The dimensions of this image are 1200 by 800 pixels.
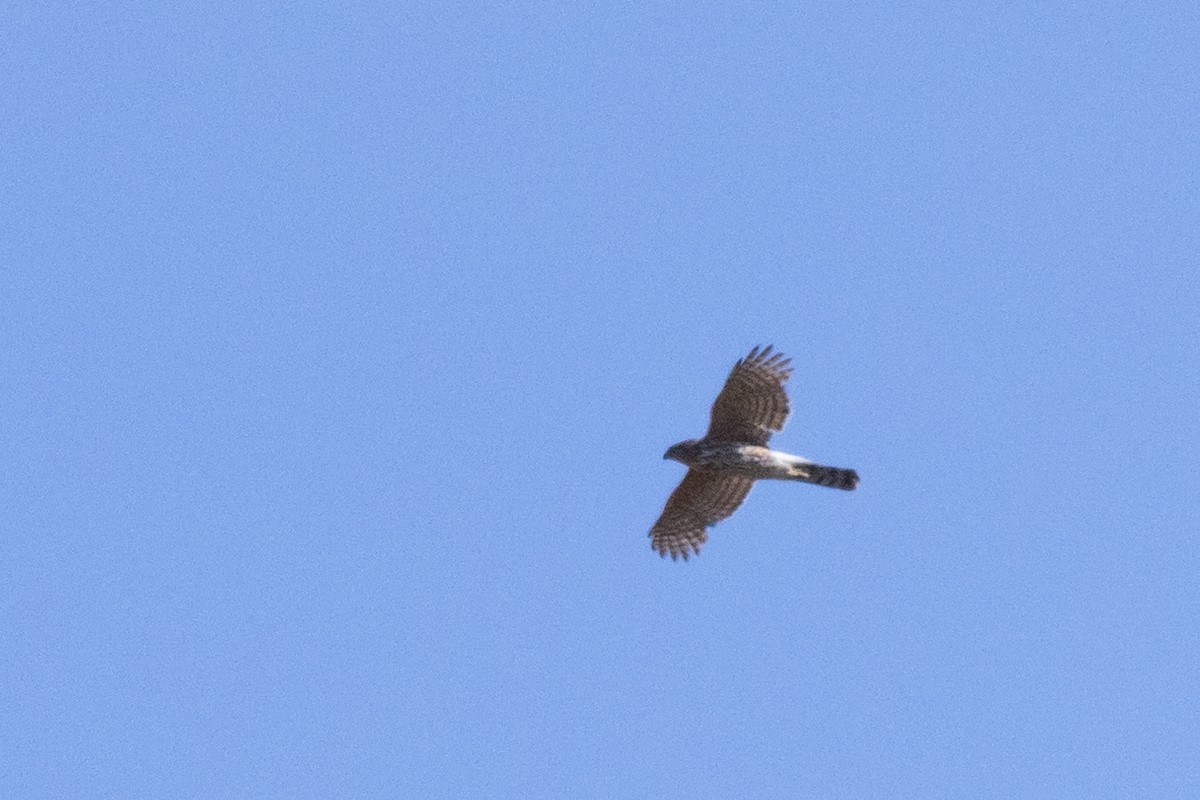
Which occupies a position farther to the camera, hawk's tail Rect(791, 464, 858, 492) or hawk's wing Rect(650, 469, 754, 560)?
hawk's wing Rect(650, 469, 754, 560)

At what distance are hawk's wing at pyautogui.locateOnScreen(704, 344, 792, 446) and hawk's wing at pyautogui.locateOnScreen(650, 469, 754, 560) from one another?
0.75m

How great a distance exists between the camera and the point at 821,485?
26766mm

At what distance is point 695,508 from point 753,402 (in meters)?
2.04

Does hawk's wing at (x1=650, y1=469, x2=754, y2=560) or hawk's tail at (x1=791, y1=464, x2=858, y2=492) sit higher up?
hawk's wing at (x1=650, y1=469, x2=754, y2=560)

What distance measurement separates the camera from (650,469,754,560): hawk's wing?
27484 millimetres

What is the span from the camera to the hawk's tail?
2655cm

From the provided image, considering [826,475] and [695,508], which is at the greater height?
[695,508]

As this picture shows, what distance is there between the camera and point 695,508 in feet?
91.6

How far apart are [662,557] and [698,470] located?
1.55m

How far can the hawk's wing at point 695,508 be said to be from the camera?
27484mm

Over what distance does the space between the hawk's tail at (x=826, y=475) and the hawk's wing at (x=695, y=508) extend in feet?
2.89

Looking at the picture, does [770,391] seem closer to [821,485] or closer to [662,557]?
[821,485]

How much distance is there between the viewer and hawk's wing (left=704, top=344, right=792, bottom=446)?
26.4 m

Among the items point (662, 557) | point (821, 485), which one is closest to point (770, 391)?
point (821, 485)
